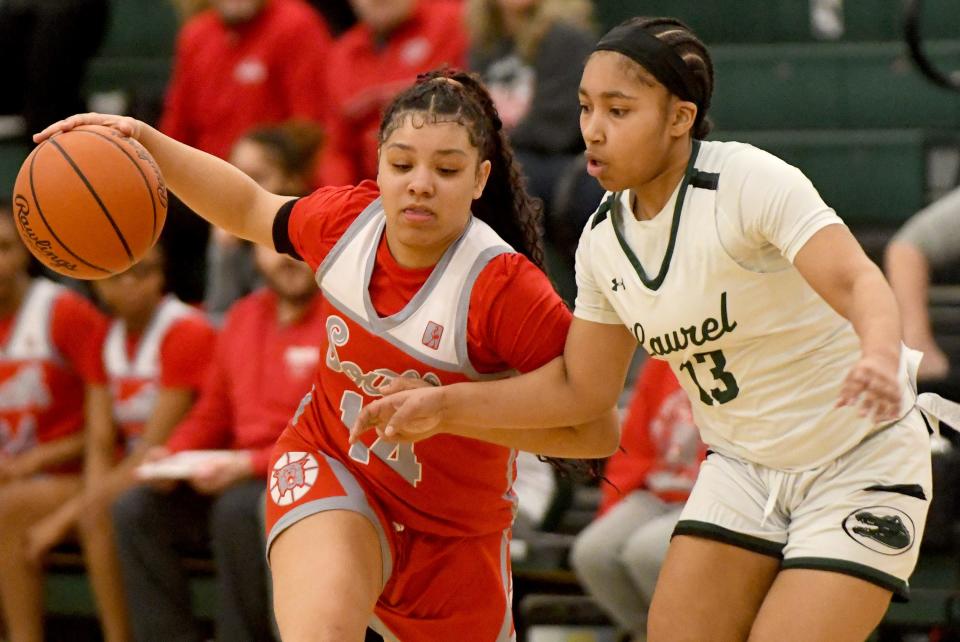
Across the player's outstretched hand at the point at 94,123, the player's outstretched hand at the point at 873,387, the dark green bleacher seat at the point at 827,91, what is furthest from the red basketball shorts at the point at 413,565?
the dark green bleacher seat at the point at 827,91

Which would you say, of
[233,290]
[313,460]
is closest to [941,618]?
[313,460]

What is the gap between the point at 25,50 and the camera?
788 cm

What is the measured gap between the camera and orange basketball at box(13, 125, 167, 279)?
3643 mm

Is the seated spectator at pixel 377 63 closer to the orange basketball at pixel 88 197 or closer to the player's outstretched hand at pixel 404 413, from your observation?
the orange basketball at pixel 88 197

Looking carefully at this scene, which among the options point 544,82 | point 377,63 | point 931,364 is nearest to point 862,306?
point 931,364

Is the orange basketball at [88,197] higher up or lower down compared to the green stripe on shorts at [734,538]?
higher up

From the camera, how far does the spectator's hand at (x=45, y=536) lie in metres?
6.28

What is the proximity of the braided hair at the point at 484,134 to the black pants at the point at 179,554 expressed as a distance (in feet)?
6.88

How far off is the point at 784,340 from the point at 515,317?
604mm

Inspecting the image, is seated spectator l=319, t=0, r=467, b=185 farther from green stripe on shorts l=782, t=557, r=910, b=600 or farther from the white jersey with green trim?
green stripe on shorts l=782, t=557, r=910, b=600

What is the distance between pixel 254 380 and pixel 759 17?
334 centimetres

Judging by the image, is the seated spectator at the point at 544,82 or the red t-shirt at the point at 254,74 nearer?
the seated spectator at the point at 544,82

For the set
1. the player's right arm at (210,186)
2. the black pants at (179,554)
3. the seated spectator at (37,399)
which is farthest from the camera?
the seated spectator at (37,399)

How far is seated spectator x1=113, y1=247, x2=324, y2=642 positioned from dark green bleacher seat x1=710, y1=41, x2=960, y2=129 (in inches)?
99.8
